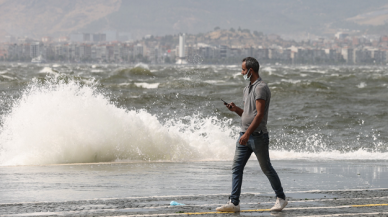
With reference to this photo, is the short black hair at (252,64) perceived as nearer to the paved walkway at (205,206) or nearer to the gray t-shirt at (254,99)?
the gray t-shirt at (254,99)

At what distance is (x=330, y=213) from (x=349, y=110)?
2062cm

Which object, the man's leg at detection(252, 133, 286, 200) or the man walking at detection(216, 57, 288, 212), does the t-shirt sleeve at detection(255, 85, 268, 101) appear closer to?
the man walking at detection(216, 57, 288, 212)

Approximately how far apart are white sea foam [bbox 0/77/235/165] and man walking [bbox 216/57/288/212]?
628cm

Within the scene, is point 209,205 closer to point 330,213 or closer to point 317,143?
point 330,213

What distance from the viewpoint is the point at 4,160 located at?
481 inches

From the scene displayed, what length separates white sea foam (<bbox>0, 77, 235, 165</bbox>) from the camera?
40.0 ft

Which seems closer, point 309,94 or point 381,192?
point 381,192

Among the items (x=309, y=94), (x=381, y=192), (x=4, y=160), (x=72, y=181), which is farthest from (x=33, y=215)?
(x=309, y=94)

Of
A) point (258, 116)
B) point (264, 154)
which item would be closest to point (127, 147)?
point (264, 154)

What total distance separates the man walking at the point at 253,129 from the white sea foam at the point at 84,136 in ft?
20.6

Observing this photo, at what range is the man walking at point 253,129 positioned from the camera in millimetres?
6250

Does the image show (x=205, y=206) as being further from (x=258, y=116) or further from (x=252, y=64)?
(x=252, y=64)

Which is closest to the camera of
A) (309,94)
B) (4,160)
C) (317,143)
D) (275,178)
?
(275,178)

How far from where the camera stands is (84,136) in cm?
1243
